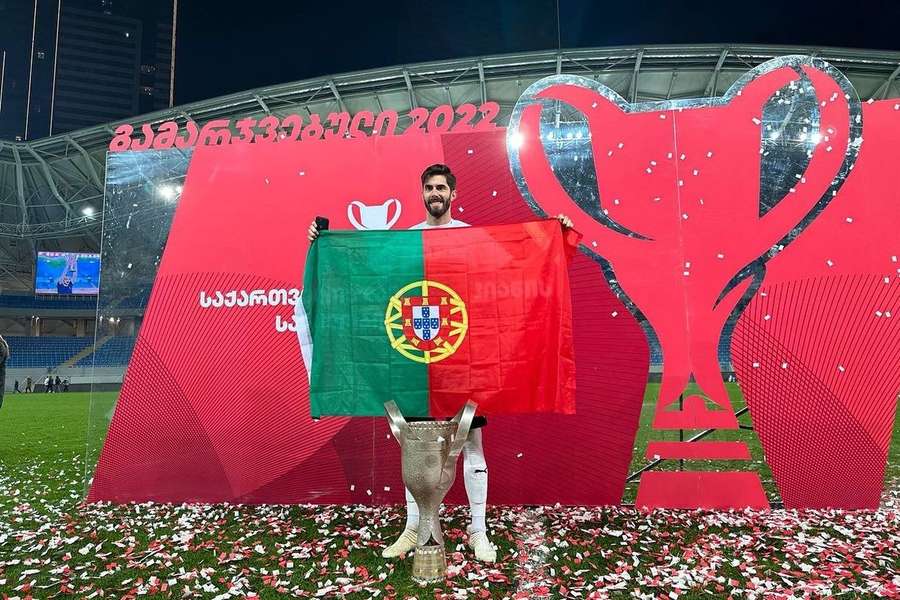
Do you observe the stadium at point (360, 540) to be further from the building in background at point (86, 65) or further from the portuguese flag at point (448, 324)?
the building in background at point (86, 65)

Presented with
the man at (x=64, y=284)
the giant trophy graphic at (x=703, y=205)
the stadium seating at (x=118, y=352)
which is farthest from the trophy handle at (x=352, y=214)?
the man at (x=64, y=284)

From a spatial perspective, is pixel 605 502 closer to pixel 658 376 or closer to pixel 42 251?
pixel 658 376

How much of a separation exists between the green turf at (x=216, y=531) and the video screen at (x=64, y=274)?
29.4 meters

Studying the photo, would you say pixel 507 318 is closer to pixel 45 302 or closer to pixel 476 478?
pixel 476 478

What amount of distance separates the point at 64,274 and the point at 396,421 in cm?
3404

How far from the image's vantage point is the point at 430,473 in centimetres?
257

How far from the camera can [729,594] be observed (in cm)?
243

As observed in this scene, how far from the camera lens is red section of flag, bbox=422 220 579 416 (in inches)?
113

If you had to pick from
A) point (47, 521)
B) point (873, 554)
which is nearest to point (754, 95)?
point (873, 554)

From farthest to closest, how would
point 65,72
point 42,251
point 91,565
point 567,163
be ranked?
1. point 42,251
2. point 65,72
3. point 567,163
4. point 91,565

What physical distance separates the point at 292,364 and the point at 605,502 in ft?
8.47

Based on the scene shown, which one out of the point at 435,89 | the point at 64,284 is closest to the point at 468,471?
the point at 435,89

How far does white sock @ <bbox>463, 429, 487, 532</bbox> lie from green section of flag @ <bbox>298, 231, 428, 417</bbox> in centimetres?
36

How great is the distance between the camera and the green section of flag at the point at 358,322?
2900mm
